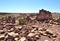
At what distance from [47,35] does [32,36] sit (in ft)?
4.79

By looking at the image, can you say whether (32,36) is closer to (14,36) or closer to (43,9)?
(14,36)

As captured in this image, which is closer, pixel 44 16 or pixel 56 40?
pixel 56 40

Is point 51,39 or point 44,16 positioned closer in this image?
point 51,39

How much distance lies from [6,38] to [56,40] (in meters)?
4.18

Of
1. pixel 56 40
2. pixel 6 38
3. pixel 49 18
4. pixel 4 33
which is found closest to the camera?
pixel 56 40

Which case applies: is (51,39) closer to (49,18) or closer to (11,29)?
(11,29)

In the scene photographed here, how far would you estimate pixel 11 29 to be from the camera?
13703 millimetres

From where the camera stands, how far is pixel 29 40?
11.0 m

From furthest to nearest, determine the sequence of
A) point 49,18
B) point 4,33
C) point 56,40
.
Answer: point 49,18 < point 4,33 < point 56,40

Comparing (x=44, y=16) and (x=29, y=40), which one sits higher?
(x=44, y=16)

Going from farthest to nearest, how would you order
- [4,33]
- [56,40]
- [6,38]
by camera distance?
1. [4,33]
2. [6,38]
3. [56,40]

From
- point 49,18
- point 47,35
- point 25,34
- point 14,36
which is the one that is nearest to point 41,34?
point 47,35

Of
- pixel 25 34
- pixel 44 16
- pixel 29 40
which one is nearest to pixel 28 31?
pixel 25 34

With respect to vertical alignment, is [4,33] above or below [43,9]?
below
